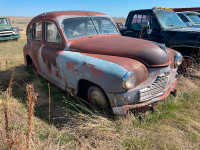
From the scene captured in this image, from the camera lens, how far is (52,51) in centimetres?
366

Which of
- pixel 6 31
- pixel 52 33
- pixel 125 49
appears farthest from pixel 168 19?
pixel 6 31

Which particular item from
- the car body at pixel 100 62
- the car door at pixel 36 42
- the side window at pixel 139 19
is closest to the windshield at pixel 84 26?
the car body at pixel 100 62

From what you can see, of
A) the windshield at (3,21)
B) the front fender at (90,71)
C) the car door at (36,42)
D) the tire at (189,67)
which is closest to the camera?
the front fender at (90,71)

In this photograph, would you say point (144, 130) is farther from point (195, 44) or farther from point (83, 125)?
point (195, 44)

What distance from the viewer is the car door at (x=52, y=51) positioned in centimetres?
353

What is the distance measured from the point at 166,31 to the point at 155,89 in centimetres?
266

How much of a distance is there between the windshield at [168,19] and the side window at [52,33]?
3.00m

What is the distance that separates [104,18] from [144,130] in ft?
9.07

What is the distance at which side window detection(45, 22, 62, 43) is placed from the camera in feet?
12.0

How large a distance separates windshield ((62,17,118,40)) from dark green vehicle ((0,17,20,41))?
10333 mm

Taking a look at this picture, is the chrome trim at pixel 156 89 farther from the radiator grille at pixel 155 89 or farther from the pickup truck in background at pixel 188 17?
the pickup truck in background at pixel 188 17

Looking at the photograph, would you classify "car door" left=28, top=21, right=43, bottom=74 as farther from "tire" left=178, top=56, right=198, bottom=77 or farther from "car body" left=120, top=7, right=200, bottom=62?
"tire" left=178, top=56, right=198, bottom=77

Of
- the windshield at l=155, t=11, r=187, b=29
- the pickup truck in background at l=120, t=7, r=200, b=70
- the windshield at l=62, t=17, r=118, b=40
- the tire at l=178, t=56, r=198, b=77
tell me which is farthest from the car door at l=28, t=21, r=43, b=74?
the tire at l=178, t=56, r=198, b=77

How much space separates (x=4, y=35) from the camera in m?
12.1
